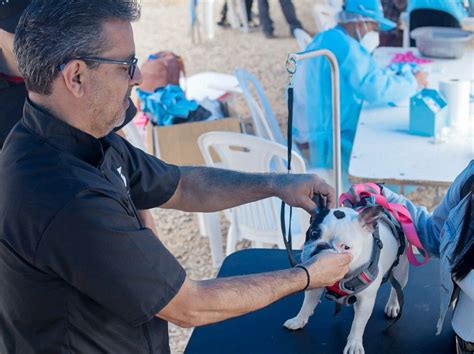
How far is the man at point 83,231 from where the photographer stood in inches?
47.4

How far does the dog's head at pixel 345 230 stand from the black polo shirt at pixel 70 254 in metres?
0.32

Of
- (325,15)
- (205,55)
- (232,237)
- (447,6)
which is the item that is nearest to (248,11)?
(205,55)

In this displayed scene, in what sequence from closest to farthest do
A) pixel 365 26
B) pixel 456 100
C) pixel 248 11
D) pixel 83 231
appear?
pixel 83 231, pixel 456 100, pixel 365 26, pixel 248 11

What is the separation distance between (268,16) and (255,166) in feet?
19.4

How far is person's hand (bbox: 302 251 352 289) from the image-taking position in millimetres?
1369

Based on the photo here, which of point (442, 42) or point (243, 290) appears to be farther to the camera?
point (442, 42)

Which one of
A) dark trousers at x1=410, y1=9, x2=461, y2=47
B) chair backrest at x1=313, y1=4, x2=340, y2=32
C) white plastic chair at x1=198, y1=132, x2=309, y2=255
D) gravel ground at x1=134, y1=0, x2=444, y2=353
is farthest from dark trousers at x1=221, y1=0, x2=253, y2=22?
white plastic chair at x1=198, y1=132, x2=309, y2=255

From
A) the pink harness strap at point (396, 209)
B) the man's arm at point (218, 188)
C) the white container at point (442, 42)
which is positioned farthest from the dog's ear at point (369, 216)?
the white container at point (442, 42)

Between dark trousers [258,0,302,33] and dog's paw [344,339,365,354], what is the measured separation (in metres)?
7.28

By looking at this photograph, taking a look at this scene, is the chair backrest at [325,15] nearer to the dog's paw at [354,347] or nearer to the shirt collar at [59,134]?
the dog's paw at [354,347]

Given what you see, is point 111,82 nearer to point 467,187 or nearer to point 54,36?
point 54,36

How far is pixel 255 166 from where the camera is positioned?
292 centimetres

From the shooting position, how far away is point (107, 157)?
56.0 inches

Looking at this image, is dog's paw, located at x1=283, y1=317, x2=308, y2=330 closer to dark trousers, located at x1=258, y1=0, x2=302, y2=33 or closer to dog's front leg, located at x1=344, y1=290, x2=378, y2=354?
dog's front leg, located at x1=344, y1=290, x2=378, y2=354
